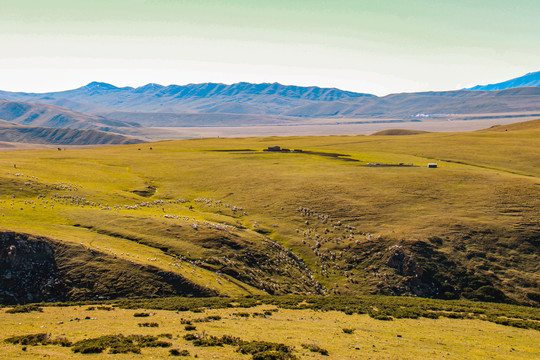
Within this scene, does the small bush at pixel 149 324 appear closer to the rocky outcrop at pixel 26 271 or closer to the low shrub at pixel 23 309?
the low shrub at pixel 23 309

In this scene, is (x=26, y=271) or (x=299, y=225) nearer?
(x=26, y=271)

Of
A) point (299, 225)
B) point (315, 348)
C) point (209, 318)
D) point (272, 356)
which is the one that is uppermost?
point (272, 356)

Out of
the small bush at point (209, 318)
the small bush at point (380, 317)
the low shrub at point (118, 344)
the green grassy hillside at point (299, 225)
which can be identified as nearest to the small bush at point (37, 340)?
the low shrub at point (118, 344)

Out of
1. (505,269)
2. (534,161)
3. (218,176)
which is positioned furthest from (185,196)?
(534,161)

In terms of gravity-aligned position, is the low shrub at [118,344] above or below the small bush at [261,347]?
above

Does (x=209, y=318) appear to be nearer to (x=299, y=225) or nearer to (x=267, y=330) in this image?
(x=267, y=330)

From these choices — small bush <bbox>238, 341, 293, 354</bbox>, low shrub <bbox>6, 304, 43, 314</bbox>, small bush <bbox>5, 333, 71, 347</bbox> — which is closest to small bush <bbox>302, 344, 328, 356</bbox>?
small bush <bbox>238, 341, 293, 354</bbox>

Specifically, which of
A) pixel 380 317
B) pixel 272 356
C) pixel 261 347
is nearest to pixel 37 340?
pixel 261 347

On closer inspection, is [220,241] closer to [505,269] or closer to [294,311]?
[294,311]

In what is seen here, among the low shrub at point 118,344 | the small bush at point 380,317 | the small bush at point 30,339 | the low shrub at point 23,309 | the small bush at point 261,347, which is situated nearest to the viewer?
the low shrub at point 118,344
